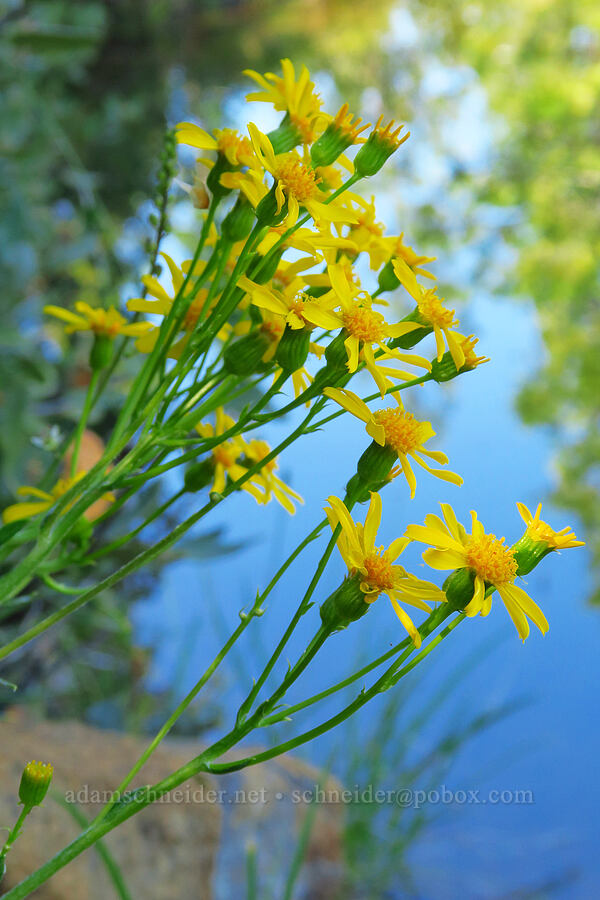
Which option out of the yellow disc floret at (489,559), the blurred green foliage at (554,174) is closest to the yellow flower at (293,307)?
the yellow disc floret at (489,559)

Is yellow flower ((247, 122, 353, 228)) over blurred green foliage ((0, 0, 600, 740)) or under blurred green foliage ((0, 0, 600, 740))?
under

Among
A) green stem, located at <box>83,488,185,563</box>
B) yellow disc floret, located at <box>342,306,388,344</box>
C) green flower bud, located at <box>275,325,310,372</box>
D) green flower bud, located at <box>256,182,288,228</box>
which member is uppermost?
green flower bud, located at <box>256,182,288,228</box>

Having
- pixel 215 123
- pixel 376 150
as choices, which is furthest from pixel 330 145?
pixel 215 123

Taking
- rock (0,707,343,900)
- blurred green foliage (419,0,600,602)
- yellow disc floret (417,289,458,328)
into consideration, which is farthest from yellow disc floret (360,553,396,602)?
blurred green foliage (419,0,600,602)

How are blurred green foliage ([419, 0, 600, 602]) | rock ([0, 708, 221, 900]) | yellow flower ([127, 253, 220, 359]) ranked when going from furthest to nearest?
blurred green foliage ([419, 0, 600, 602]), rock ([0, 708, 221, 900]), yellow flower ([127, 253, 220, 359])

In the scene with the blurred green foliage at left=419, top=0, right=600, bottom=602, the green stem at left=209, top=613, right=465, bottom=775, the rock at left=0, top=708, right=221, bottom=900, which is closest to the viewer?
the green stem at left=209, top=613, right=465, bottom=775

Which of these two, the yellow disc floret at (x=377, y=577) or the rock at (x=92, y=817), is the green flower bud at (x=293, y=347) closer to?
the yellow disc floret at (x=377, y=577)

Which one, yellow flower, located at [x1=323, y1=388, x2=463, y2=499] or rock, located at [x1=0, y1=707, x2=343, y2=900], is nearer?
yellow flower, located at [x1=323, y1=388, x2=463, y2=499]

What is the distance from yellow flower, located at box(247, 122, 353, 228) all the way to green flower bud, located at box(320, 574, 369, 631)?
0.14 m

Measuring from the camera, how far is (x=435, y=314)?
343 millimetres

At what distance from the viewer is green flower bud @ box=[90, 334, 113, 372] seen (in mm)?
434

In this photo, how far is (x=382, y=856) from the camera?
137 cm

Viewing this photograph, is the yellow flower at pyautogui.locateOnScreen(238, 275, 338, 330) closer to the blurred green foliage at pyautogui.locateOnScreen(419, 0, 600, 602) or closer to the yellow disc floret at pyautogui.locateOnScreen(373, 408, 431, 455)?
the yellow disc floret at pyautogui.locateOnScreen(373, 408, 431, 455)

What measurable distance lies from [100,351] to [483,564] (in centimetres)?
23
